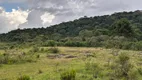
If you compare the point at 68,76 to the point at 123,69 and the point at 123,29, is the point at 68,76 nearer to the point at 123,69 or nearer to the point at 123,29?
the point at 123,69

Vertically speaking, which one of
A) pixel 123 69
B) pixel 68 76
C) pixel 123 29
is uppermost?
pixel 123 29

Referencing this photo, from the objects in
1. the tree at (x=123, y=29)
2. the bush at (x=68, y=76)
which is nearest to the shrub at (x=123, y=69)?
the bush at (x=68, y=76)

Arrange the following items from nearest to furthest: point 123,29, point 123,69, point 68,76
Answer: point 68,76 → point 123,69 → point 123,29

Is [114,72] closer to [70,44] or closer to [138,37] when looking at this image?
[70,44]

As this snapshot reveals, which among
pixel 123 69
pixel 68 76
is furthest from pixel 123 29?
pixel 68 76

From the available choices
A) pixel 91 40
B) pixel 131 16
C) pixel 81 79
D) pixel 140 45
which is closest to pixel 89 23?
pixel 131 16

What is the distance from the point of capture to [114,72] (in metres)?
19.9

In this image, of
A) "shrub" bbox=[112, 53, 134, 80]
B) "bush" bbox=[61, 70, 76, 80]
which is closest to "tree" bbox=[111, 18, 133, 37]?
"shrub" bbox=[112, 53, 134, 80]

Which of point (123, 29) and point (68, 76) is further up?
point (123, 29)

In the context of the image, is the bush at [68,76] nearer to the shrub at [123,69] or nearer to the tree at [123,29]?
the shrub at [123,69]

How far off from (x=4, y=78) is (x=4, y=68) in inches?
204

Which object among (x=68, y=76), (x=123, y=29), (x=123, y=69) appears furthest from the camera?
(x=123, y=29)

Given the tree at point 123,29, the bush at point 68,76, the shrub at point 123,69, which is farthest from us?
the tree at point 123,29

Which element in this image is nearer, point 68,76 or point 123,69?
point 68,76
